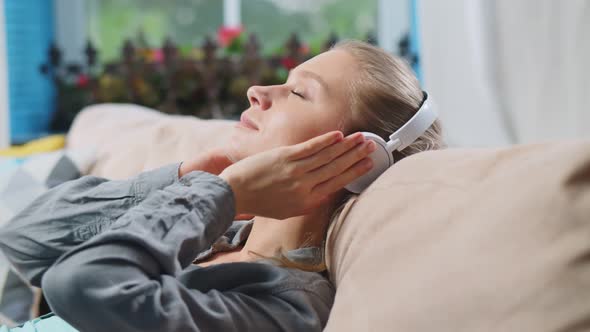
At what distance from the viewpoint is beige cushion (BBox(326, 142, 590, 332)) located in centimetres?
68

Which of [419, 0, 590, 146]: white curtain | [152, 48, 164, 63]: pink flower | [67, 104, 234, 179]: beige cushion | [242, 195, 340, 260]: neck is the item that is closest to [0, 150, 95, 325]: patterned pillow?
[67, 104, 234, 179]: beige cushion

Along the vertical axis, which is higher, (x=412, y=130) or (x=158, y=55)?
(x=412, y=130)

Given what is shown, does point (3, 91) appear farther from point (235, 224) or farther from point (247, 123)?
point (247, 123)

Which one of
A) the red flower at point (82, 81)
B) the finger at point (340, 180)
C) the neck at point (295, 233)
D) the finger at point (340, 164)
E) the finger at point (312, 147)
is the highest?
the finger at point (312, 147)

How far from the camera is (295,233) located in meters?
1.15

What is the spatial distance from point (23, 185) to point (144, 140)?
0.32 metres

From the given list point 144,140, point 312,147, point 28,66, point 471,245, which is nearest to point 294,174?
point 312,147

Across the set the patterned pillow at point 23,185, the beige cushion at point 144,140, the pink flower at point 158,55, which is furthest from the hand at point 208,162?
the pink flower at point 158,55

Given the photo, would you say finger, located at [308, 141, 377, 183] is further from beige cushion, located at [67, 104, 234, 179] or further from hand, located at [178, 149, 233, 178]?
beige cushion, located at [67, 104, 234, 179]

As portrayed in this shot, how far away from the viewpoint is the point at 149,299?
33.3 inches

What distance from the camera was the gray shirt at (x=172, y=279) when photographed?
33.2 inches

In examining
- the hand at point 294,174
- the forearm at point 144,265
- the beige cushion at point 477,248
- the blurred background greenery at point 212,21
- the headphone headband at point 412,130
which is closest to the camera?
the beige cushion at point 477,248

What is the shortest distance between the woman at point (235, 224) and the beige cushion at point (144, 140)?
55cm

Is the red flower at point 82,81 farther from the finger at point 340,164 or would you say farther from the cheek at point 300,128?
the finger at point 340,164
